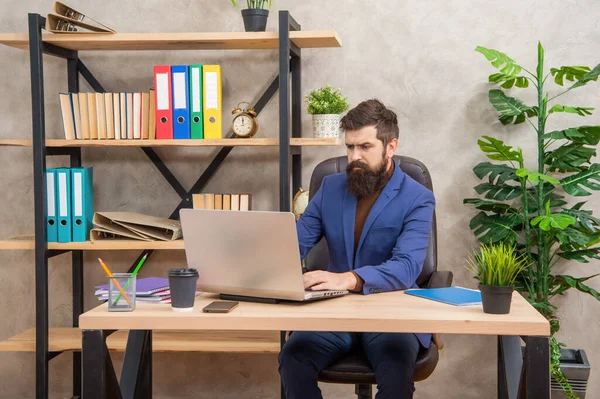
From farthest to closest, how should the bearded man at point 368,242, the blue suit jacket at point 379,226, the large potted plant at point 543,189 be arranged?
the large potted plant at point 543,189 < the blue suit jacket at point 379,226 < the bearded man at point 368,242

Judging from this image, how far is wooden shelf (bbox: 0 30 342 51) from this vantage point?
10.2 ft

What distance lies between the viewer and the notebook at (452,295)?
6.53ft

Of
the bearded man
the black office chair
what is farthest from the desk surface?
the black office chair

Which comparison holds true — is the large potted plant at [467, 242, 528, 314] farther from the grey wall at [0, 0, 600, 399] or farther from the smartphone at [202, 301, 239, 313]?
the grey wall at [0, 0, 600, 399]

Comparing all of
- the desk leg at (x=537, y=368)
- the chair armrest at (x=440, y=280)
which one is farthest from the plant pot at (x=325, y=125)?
the desk leg at (x=537, y=368)

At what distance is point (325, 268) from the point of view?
2832 millimetres

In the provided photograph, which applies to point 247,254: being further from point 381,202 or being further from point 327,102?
point 327,102

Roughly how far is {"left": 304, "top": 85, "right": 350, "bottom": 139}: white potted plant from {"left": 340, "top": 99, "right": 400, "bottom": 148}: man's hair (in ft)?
1.88

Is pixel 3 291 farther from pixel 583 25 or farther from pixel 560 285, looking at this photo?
pixel 583 25

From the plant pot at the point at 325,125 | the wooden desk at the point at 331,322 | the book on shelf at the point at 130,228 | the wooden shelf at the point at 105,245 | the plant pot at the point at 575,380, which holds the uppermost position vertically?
the plant pot at the point at 325,125

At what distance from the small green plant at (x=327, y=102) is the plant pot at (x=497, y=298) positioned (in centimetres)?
150

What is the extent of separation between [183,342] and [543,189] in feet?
5.62

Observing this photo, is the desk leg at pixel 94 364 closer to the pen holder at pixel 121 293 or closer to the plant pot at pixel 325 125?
the pen holder at pixel 121 293

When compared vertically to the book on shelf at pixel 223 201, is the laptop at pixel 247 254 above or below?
below
